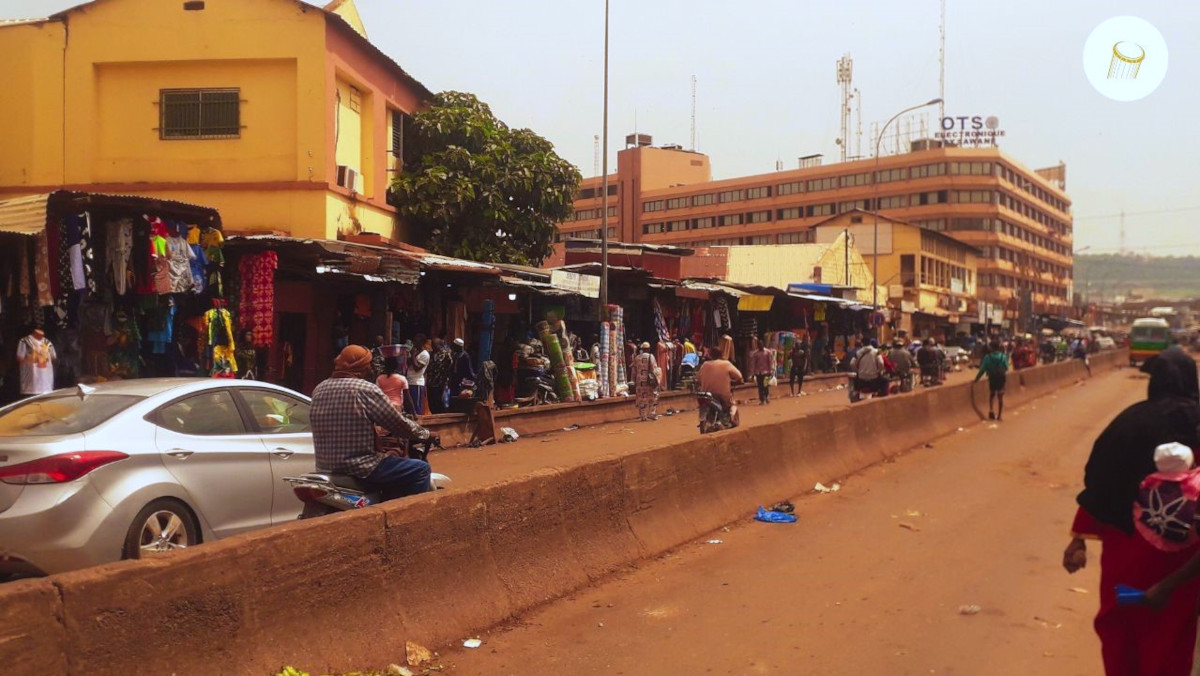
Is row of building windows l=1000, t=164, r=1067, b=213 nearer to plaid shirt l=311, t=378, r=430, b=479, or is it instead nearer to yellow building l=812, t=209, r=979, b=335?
yellow building l=812, t=209, r=979, b=335

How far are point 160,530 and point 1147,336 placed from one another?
5916 centimetres

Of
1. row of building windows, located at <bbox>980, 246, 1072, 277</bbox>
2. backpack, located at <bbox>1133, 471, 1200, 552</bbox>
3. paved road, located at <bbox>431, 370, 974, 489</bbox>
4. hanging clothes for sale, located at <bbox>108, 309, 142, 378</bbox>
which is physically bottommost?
paved road, located at <bbox>431, 370, 974, 489</bbox>

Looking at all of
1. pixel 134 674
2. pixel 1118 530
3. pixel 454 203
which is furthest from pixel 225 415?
pixel 454 203

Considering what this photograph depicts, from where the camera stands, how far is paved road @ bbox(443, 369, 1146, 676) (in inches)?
218

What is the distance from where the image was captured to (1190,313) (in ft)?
225

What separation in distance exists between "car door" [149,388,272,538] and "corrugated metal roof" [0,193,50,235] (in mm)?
5675

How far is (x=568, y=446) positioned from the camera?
17.7 metres

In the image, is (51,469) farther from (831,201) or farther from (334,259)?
(831,201)

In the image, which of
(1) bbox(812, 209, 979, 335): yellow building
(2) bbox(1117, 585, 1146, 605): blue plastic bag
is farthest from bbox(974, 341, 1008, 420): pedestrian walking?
(1) bbox(812, 209, 979, 335): yellow building

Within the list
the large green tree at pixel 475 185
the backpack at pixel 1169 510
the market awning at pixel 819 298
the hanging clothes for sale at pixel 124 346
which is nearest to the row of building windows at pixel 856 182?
the market awning at pixel 819 298

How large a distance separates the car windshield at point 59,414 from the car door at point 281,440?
98 centimetres

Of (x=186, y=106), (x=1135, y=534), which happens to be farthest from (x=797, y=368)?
(x=1135, y=534)

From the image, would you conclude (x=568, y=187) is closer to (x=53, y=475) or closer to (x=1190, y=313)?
(x=53, y=475)

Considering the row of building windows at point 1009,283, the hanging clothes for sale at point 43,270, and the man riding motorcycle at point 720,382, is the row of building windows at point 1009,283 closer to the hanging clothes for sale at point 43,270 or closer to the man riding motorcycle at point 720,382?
the man riding motorcycle at point 720,382
